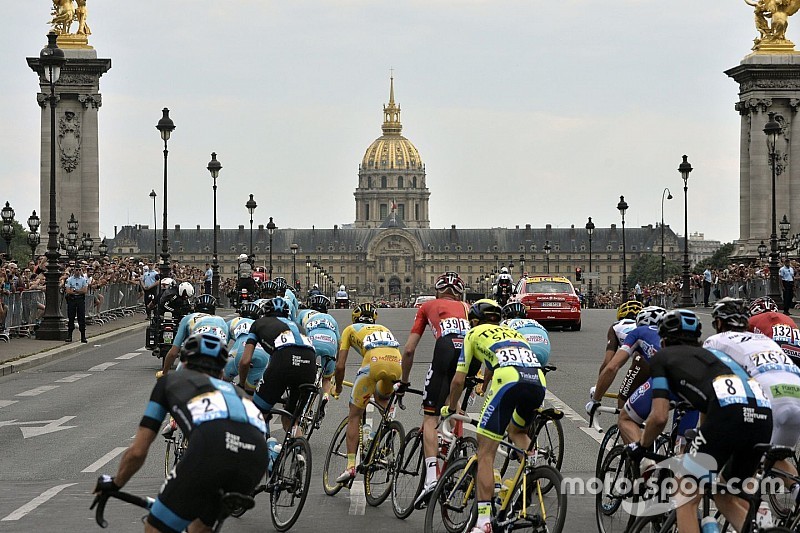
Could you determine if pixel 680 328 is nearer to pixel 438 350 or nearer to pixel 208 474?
pixel 208 474

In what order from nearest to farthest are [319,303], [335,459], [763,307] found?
[335,459], [763,307], [319,303]

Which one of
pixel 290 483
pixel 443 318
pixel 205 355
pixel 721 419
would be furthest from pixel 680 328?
pixel 443 318

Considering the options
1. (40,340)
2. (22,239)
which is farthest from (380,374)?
(22,239)

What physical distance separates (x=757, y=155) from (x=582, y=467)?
6693cm

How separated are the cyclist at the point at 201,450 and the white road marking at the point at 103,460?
280 inches

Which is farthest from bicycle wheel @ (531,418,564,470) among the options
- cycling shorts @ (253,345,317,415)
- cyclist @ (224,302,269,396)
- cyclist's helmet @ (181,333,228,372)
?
cyclist's helmet @ (181,333,228,372)

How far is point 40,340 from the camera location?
114 ft

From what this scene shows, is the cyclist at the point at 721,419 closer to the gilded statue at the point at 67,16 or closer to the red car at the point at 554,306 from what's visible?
the red car at the point at 554,306

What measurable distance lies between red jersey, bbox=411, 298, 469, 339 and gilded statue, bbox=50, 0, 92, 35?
6378 centimetres

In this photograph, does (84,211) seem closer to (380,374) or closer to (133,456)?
(380,374)

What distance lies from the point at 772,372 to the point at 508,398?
6.02 ft

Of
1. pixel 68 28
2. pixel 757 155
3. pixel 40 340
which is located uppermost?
pixel 68 28

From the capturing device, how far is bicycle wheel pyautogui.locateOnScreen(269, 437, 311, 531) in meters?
11.2

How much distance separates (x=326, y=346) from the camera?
1546 cm
